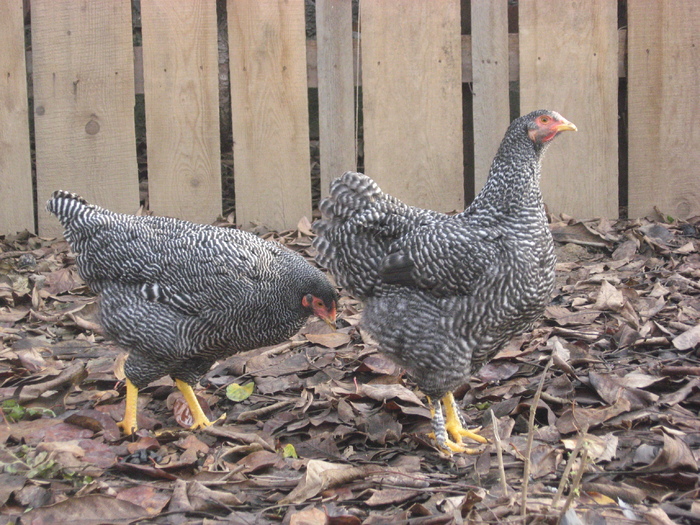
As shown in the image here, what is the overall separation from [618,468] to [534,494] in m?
0.42

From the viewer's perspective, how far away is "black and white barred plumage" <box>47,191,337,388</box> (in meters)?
A: 3.93

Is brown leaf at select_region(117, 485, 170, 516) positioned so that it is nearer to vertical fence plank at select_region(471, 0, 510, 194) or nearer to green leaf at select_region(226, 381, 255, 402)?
green leaf at select_region(226, 381, 255, 402)

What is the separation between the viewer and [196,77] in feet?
19.0

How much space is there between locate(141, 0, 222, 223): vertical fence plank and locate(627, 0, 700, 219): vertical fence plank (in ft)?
10.4

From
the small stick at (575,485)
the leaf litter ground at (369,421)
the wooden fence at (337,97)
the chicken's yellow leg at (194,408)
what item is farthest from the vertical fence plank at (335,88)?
the small stick at (575,485)

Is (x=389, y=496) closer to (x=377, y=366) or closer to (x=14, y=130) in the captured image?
(x=377, y=366)

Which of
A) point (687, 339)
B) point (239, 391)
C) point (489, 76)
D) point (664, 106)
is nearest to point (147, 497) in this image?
point (239, 391)

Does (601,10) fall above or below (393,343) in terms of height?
above

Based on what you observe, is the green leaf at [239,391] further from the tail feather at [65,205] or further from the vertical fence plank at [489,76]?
the vertical fence plank at [489,76]

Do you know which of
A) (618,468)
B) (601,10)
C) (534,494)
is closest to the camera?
(534,494)

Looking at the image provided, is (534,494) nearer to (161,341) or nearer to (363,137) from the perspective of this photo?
(161,341)

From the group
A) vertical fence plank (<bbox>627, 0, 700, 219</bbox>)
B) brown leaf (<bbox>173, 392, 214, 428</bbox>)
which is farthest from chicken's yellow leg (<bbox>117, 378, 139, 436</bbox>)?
vertical fence plank (<bbox>627, 0, 700, 219</bbox>)

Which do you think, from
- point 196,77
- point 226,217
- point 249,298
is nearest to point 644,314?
point 249,298

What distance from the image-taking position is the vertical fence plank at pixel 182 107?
5.75 m
